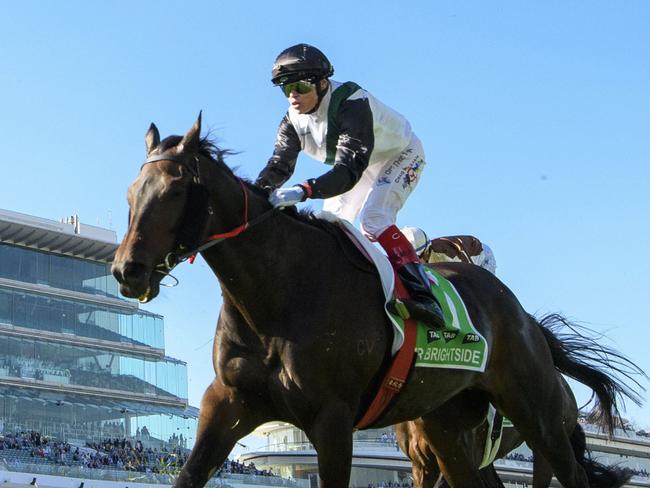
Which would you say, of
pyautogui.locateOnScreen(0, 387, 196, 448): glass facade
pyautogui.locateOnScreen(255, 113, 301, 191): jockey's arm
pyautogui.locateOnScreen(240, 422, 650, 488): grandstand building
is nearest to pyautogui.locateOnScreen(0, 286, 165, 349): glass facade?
pyautogui.locateOnScreen(0, 387, 196, 448): glass facade

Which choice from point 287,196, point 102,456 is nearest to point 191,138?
point 287,196

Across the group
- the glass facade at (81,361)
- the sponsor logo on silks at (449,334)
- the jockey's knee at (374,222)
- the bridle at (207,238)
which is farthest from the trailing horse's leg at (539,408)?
the glass facade at (81,361)

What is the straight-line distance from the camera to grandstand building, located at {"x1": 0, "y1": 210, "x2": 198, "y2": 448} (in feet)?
204

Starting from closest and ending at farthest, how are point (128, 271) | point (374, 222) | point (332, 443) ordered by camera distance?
1. point (128, 271)
2. point (332, 443)
3. point (374, 222)

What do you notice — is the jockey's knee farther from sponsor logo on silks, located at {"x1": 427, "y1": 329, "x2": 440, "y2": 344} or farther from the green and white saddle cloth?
sponsor logo on silks, located at {"x1": 427, "y1": 329, "x2": 440, "y2": 344}

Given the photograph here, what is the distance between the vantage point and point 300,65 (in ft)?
24.1

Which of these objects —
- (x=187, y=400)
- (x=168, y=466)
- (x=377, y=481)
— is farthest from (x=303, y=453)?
(x=168, y=466)

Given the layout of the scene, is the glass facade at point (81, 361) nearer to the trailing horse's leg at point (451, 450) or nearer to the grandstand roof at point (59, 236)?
the grandstand roof at point (59, 236)

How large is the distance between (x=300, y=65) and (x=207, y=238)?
1.55m

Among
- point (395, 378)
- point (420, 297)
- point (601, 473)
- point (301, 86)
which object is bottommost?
point (601, 473)

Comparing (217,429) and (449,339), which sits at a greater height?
(449,339)

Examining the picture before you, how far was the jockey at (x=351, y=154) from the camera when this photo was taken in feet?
23.6

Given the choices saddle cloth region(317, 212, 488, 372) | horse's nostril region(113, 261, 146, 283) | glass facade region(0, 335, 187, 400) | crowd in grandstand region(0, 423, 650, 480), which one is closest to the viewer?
horse's nostril region(113, 261, 146, 283)

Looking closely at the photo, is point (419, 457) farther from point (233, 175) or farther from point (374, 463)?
point (374, 463)
